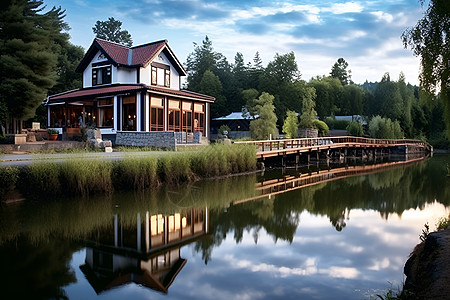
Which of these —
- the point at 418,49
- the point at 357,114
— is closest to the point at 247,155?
the point at 418,49

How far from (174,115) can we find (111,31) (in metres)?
40.0

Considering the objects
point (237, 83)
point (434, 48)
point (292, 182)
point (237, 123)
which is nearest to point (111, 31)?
point (237, 83)

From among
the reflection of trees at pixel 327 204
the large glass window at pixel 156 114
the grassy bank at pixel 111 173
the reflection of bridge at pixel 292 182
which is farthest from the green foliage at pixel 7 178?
the large glass window at pixel 156 114

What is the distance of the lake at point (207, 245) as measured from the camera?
6355 mm

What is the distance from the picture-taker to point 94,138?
71.4 ft

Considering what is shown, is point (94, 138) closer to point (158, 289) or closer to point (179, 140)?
point (179, 140)

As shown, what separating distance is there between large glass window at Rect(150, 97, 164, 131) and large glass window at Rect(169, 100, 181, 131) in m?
0.97

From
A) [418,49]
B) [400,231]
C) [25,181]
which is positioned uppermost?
[418,49]

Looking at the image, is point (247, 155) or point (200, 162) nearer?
point (200, 162)

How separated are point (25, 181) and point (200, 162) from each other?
791cm

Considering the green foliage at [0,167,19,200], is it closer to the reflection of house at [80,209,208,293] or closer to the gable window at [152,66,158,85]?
the reflection of house at [80,209,208,293]

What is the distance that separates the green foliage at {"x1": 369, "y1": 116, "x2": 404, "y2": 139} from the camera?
4738 cm

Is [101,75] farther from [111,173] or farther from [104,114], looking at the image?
[111,173]

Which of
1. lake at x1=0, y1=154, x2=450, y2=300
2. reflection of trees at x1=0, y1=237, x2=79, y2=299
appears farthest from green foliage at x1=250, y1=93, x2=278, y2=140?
reflection of trees at x1=0, y1=237, x2=79, y2=299
